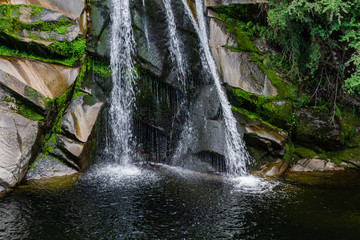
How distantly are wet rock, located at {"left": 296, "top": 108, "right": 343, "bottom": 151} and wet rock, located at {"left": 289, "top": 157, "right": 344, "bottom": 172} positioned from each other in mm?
530

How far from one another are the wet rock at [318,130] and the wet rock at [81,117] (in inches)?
242

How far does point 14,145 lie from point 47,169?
1.04 metres

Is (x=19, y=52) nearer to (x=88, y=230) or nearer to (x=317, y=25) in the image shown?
(x=88, y=230)

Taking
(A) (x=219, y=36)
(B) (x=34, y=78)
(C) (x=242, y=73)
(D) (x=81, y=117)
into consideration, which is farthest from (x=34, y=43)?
(C) (x=242, y=73)

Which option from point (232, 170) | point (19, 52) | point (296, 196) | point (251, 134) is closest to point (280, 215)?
point (296, 196)

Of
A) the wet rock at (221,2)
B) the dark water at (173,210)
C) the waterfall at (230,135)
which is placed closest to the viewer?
the dark water at (173,210)

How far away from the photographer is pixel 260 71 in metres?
8.52

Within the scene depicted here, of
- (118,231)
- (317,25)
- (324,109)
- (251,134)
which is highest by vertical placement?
(317,25)

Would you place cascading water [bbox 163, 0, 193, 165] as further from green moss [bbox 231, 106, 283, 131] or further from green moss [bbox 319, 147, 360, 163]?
green moss [bbox 319, 147, 360, 163]

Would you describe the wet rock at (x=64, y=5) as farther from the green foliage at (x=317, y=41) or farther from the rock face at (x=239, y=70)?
the green foliage at (x=317, y=41)

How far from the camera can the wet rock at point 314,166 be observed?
7773mm

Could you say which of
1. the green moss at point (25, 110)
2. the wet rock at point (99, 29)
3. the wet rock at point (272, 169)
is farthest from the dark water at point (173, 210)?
the wet rock at point (99, 29)

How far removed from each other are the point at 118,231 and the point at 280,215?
119 inches

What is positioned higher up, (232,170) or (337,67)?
(337,67)
